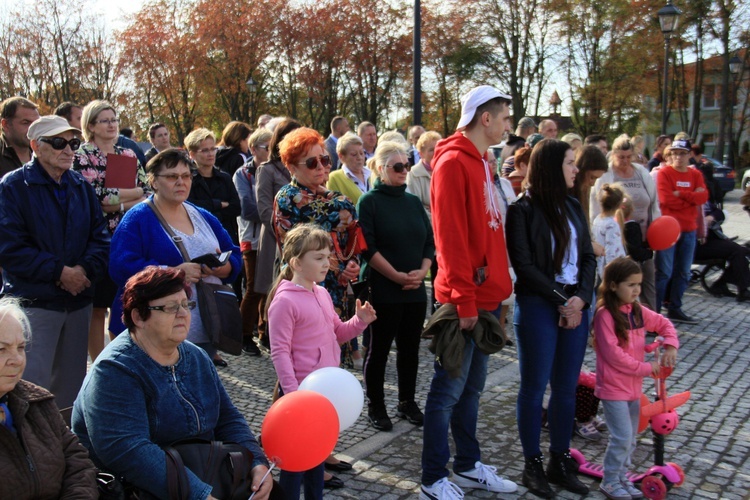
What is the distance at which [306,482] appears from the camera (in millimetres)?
3586

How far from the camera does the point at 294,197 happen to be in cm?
472

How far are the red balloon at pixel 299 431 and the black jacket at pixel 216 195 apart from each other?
158 inches

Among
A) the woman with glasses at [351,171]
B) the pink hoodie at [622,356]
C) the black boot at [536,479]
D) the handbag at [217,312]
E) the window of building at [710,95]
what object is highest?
the window of building at [710,95]

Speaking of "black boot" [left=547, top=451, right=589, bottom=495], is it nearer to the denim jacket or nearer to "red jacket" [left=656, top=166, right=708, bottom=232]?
the denim jacket

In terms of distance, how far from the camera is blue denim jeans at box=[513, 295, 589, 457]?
3969 millimetres

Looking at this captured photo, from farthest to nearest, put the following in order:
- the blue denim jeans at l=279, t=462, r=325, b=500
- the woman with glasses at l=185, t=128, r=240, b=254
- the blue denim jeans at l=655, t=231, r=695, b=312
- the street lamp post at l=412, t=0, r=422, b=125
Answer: the street lamp post at l=412, t=0, r=422, b=125 → the blue denim jeans at l=655, t=231, r=695, b=312 → the woman with glasses at l=185, t=128, r=240, b=254 → the blue denim jeans at l=279, t=462, r=325, b=500

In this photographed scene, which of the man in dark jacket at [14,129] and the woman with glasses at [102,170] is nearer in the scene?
the man in dark jacket at [14,129]

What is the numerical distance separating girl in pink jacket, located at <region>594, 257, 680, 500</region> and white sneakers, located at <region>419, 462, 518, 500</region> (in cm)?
58

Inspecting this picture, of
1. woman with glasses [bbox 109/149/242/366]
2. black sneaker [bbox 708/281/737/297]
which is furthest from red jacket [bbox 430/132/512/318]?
black sneaker [bbox 708/281/737/297]

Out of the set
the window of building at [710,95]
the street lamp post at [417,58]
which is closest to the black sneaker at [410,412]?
the street lamp post at [417,58]

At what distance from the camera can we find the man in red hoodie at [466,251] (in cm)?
379

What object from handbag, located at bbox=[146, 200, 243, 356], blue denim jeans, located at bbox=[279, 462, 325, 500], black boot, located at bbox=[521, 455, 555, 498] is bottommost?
black boot, located at bbox=[521, 455, 555, 498]

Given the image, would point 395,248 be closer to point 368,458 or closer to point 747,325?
point 368,458

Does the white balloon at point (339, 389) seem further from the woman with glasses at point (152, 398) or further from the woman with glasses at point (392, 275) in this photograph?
the woman with glasses at point (392, 275)
